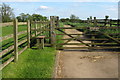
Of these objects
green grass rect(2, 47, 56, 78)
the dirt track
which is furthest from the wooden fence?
the dirt track

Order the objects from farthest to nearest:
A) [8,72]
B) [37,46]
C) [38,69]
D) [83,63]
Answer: [37,46] → [83,63] → [38,69] → [8,72]

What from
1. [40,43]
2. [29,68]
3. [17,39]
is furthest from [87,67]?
[40,43]

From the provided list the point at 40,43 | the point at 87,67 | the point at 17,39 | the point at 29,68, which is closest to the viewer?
the point at 29,68

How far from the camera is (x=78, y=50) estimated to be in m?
8.94

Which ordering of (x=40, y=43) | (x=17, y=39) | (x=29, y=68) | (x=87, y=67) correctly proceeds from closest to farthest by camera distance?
(x=29, y=68), (x=17, y=39), (x=87, y=67), (x=40, y=43)

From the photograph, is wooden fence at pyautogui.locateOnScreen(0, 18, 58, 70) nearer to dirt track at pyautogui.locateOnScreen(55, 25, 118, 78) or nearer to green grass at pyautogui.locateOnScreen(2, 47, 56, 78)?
green grass at pyautogui.locateOnScreen(2, 47, 56, 78)

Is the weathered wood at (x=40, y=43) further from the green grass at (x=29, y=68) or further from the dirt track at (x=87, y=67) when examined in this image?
the green grass at (x=29, y=68)

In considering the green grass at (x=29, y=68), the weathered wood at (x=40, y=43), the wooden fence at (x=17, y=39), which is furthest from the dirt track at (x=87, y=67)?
the wooden fence at (x=17, y=39)

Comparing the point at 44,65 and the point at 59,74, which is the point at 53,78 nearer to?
the point at 59,74

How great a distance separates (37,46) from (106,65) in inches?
141

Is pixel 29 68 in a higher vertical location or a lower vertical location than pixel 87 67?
higher

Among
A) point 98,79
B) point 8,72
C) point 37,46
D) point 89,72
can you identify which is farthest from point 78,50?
point 8,72

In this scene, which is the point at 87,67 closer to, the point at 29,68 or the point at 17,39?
the point at 29,68

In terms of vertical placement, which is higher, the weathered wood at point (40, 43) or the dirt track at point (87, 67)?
the weathered wood at point (40, 43)
